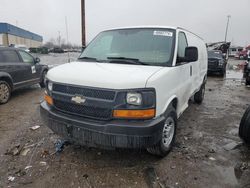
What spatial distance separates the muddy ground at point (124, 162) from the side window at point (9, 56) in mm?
2747

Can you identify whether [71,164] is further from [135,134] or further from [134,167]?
[135,134]

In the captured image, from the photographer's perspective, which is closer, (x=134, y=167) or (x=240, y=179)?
(x=240, y=179)

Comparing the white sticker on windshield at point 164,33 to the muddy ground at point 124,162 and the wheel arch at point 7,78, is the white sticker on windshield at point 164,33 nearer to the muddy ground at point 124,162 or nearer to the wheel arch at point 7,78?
the muddy ground at point 124,162

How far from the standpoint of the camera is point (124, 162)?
11.3ft

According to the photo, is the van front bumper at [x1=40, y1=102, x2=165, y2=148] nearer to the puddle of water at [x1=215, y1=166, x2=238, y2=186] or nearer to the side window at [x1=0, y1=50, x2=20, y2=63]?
the puddle of water at [x1=215, y1=166, x2=238, y2=186]

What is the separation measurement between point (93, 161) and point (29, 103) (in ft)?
14.1

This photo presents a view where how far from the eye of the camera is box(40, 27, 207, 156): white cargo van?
271 cm

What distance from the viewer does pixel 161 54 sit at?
11.7ft

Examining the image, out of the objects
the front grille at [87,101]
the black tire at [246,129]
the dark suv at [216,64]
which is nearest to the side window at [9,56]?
the front grille at [87,101]

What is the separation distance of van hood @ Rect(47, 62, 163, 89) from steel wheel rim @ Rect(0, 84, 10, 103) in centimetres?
417

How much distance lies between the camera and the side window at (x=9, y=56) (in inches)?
270

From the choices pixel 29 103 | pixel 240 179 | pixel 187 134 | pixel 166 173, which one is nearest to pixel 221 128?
pixel 187 134

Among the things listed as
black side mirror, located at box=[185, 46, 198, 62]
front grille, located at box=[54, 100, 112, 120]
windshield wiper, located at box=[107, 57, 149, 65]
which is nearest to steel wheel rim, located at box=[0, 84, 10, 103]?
front grille, located at box=[54, 100, 112, 120]

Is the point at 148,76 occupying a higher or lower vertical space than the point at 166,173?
higher
